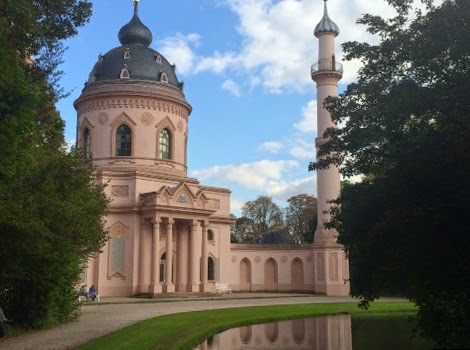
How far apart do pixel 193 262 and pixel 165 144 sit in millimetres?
10150

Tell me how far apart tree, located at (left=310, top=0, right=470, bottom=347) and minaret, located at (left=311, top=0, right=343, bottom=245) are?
3238cm

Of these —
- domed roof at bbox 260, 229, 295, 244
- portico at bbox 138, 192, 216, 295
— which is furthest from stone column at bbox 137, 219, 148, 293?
domed roof at bbox 260, 229, 295, 244

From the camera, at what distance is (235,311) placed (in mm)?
28500

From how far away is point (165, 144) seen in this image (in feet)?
161

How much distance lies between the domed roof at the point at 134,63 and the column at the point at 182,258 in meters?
12.2

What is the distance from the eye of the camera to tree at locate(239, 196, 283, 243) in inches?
3241

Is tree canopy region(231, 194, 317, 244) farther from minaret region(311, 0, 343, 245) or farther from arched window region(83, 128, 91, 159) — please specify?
arched window region(83, 128, 91, 159)

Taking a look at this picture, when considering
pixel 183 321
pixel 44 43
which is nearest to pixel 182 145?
pixel 183 321

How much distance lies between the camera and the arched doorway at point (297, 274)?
53494 millimetres

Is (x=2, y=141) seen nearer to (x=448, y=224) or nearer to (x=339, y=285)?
(x=448, y=224)

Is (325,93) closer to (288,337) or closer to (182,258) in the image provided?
(182,258)

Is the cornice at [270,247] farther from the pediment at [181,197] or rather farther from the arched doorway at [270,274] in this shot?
the pediment at [181,197]

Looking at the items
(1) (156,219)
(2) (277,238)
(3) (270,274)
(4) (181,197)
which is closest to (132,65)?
(4) (181,197)

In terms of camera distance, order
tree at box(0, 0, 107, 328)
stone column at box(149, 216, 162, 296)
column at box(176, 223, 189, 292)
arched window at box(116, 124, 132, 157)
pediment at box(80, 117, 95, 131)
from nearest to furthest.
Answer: tree at box(0, 0, 107, 328), stone column at box(149, 216, 162, 296), column at box(176, 223, 189, 292), arched window at box(116, 124, 132, 157), pediment at box(80, 117, 95, 131)
